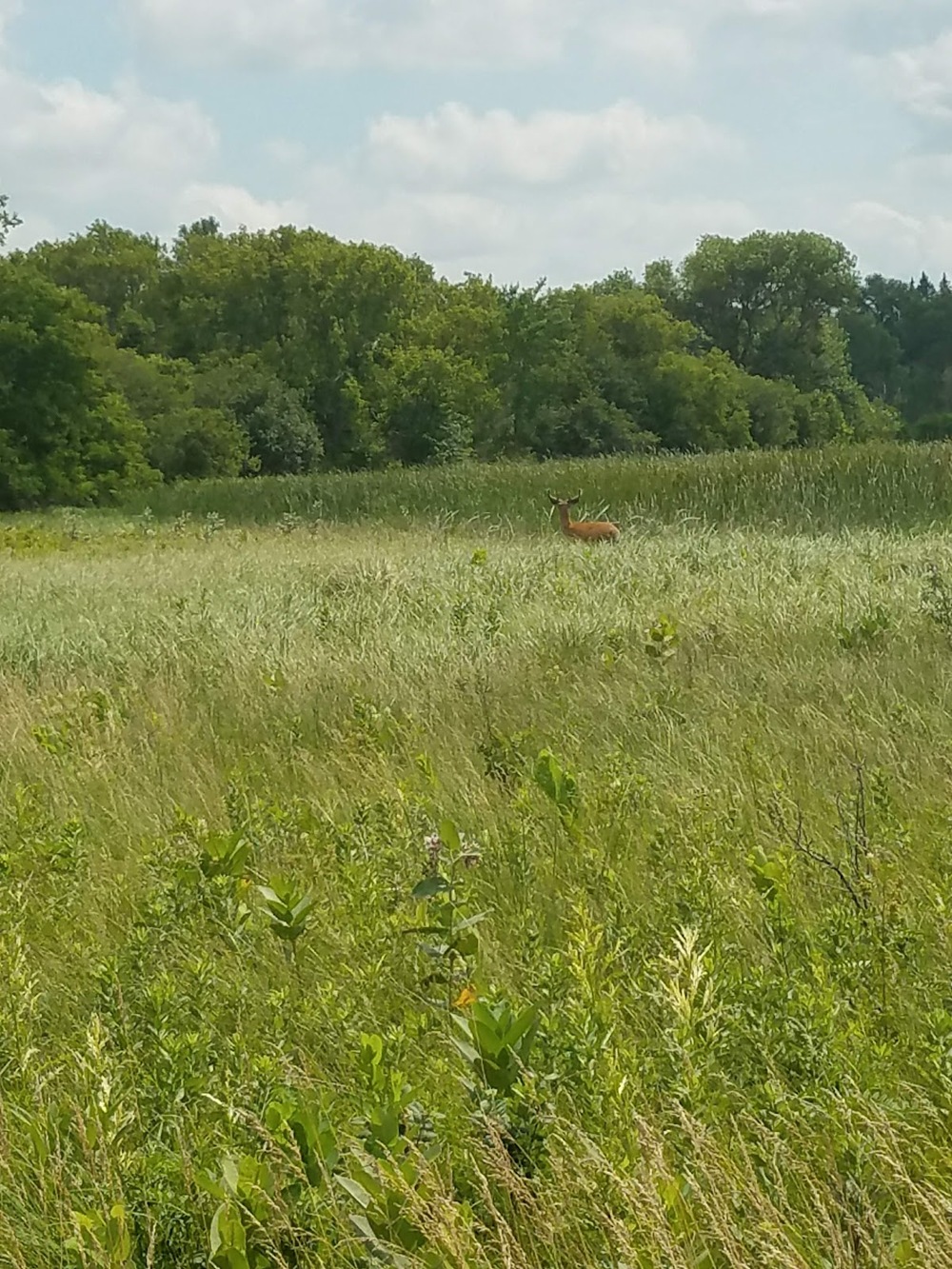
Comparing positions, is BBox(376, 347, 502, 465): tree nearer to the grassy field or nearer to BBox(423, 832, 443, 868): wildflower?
the grassy field

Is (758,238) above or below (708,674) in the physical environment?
above

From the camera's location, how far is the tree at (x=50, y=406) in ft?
99.7

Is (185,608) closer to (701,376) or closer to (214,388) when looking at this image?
(214,388)

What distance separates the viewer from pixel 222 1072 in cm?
221

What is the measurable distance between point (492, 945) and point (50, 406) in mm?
31476

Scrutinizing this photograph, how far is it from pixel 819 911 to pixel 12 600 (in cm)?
927

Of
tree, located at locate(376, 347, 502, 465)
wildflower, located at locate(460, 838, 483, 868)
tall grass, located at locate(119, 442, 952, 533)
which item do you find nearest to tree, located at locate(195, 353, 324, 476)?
tree, located at locate(376, 347, 502, 465)

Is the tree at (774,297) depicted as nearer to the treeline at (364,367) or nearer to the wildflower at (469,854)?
the treeline at (364,367)

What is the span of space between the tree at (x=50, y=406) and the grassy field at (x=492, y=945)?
2625 centimetres

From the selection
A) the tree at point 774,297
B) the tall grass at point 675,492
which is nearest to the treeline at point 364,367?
the tree at point 774,297

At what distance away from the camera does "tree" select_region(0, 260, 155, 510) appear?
30.4 meters

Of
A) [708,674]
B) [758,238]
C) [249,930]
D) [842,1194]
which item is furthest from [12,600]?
[758,238]

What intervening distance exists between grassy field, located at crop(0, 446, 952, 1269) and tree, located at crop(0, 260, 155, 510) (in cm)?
2625

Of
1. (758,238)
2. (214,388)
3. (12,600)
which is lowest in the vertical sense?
(12,600)
